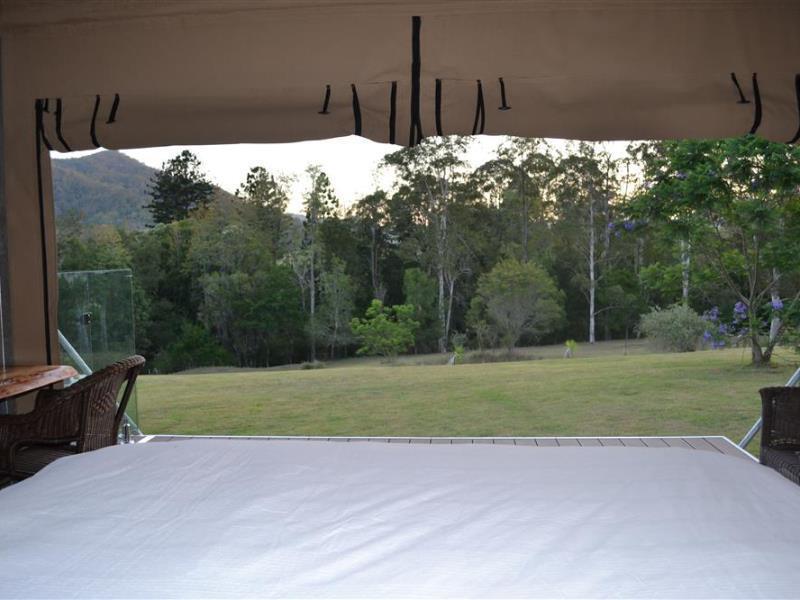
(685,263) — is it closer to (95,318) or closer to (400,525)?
(95,318)

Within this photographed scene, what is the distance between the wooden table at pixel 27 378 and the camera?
113 inches

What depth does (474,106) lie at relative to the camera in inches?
135

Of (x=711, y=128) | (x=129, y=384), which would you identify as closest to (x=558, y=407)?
(x=711, y=128)

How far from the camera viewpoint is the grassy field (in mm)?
5957

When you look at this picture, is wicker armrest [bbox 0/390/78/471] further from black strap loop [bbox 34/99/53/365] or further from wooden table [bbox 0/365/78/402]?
black strap loop [bbox 34/99/53/365]

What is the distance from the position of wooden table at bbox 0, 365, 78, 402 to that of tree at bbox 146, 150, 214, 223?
3103 mm

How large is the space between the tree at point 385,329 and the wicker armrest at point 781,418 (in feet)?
11.9

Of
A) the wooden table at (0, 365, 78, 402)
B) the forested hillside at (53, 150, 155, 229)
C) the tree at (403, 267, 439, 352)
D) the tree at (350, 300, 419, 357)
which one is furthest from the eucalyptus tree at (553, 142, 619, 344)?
the wooden table at (0, 365, 78, 402)

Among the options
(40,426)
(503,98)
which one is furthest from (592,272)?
(40,426)

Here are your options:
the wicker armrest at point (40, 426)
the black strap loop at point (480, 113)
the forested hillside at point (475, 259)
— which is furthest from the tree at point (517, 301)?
the wicker armrest at point (40, 426)

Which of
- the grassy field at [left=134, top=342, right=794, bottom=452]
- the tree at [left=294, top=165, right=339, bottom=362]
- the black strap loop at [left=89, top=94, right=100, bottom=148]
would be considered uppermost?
the black strap loop at [left=89, top=94, right=100, bottom=148]

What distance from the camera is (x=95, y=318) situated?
458cm

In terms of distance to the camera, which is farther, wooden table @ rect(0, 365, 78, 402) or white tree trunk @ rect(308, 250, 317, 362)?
white tree trunk @ rect(308, 250, 317, 362)

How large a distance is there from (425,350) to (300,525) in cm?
477
